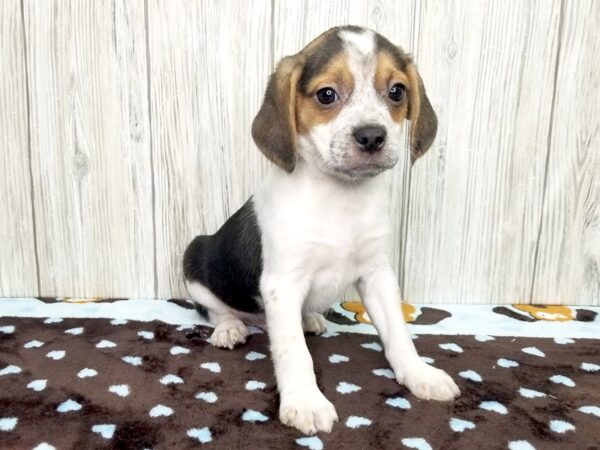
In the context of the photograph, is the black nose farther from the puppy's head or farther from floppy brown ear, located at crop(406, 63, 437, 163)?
floppy brown ear, located at crop(406, 63, 437, 163)

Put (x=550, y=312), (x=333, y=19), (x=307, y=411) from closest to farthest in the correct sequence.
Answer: (x=307, y=411) → (x=333, y=19) → (x=550, y=312)

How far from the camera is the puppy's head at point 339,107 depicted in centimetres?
212

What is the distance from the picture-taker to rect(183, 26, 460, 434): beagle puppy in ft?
6.97

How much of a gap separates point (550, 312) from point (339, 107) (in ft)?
Answer: 6.12

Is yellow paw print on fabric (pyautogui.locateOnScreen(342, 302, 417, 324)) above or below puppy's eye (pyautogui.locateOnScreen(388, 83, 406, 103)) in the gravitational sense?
below

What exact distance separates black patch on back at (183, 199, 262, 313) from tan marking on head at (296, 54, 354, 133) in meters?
0.60

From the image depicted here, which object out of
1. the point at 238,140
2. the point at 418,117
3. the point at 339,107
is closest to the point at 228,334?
the point at 238,140

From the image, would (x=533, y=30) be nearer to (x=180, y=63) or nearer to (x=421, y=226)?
(x=421, y=226)

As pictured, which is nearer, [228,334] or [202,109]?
[228,334]

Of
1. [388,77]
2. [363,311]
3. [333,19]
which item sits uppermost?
[333,19]

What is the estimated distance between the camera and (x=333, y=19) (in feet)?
9.97

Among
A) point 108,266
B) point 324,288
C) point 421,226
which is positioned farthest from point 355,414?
point 108,266

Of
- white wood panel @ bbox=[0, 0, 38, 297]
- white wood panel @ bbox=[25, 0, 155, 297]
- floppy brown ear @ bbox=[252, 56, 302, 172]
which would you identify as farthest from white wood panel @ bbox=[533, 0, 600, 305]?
white wood panel @ bbox=[0, 0, 38, 297]

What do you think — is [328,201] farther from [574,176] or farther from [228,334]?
[574,176]
